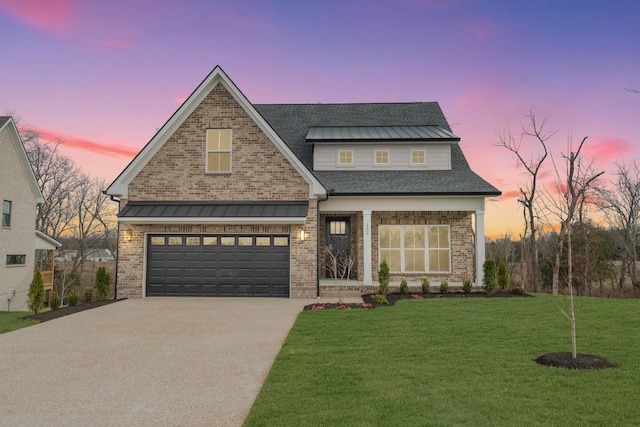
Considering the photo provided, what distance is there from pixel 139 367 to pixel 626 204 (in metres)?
31.6

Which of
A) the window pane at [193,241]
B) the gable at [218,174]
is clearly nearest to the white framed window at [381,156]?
the gable at [218,174]

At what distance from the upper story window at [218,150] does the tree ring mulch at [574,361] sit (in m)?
12.3

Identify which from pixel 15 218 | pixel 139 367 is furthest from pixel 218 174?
pixel 15 218

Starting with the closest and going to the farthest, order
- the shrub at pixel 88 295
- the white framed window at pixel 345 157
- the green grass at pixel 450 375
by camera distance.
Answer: the green grass at pixel 450 375
the shrub at pixel 88 295
the white framed window at pixel 345 157

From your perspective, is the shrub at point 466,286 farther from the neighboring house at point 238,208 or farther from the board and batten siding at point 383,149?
the board and batten siding at point 383,149

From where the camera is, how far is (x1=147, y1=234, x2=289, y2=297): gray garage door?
15.5 metres

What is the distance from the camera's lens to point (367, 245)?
53.4 ft

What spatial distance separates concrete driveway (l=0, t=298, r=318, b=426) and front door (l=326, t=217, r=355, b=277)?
20.6 ft

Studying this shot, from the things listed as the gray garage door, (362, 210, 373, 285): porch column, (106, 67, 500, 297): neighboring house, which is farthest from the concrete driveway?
(362, 210, 373, 285): porch column

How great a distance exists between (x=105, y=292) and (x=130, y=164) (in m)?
4.71

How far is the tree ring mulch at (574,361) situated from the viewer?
20.0 ft

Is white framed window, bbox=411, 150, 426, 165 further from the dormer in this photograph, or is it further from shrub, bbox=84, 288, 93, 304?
shrub, bbox=84, 288, 93, 304

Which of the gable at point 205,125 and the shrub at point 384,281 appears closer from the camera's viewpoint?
the shrub at point 384,281

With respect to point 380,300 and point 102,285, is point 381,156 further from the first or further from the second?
point 102,285
